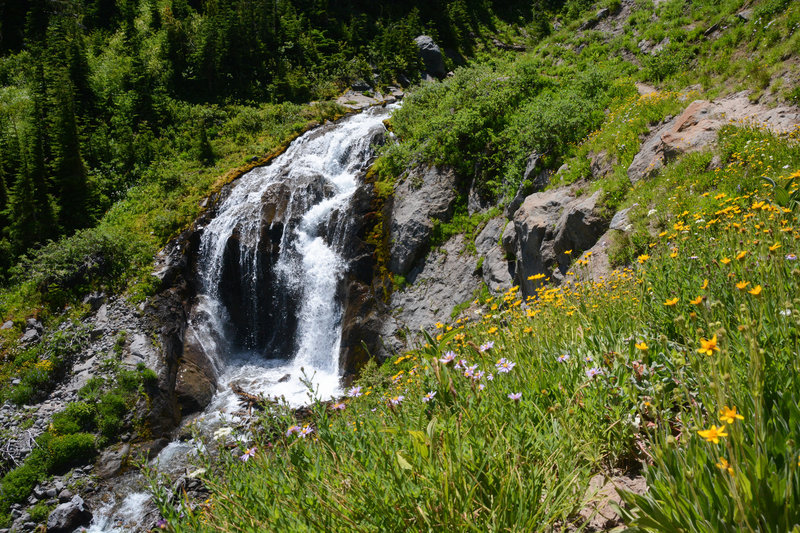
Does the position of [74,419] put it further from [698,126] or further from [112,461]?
[698,126]

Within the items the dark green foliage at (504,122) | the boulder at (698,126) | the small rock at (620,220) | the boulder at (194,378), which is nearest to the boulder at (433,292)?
the dark green foliage at (504,122)

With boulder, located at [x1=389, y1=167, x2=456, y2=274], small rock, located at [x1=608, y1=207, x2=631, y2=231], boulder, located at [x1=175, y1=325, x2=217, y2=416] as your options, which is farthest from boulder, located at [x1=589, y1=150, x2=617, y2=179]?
boulder, located at [x1=175, y1=325, x2=217, y2=416]

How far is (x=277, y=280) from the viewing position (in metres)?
14.4

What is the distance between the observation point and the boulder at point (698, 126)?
6.53 m

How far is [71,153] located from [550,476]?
23.4 m

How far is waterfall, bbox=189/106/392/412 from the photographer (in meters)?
13.2

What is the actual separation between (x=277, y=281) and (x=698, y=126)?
39.5 feet

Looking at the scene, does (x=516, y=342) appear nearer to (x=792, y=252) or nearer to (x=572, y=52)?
(x=792, y=252)

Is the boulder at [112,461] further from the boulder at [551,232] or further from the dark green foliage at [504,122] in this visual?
the dark green foliage at [504,122]

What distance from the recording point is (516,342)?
3.06m

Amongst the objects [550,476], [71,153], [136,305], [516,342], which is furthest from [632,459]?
[71,153]

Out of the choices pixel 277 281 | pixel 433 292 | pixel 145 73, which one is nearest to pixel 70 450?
pixel 277 281

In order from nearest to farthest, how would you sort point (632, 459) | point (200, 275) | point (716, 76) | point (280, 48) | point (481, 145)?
1. point (632, 459)
2. point (716, 76)
3. point (481, 145)
4. point (200, 275)
5. point (280, 48)

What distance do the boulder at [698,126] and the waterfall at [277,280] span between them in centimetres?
888
